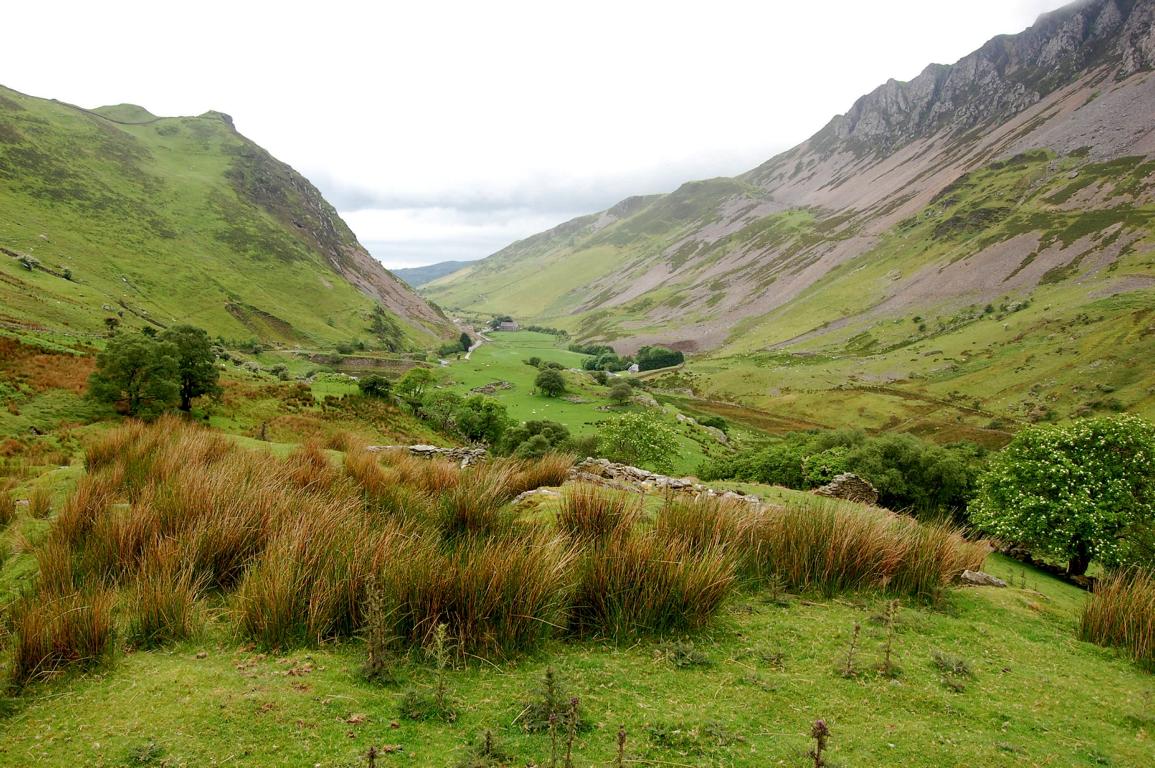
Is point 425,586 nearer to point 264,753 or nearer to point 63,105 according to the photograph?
point 264,753

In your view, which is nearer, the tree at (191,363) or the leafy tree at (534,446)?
the tree at (191,363)

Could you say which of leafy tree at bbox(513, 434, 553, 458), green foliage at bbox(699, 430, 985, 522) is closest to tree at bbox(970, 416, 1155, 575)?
green foliage at bbox(699, 430, 985, 522)

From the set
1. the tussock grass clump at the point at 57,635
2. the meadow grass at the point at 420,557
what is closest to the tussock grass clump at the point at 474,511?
the meadow grass at the point at 420,557

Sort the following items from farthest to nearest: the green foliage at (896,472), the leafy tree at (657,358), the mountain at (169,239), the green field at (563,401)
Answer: the leafy tree at (657,358), the mountain at (169,239), the green field at (563,401), the green foliage at (896,472)

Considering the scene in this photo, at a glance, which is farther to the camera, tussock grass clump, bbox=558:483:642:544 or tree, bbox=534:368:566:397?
tree, bbox=534:368:566:397

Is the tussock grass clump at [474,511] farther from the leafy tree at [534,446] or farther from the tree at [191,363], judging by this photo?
the tree at [191,363]

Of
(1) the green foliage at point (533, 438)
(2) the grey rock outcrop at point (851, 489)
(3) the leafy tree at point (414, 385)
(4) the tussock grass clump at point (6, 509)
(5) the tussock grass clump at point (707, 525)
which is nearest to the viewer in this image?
(5) the tussock grass clump at point (707, 525)

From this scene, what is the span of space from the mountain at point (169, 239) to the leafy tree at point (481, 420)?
31056 mm

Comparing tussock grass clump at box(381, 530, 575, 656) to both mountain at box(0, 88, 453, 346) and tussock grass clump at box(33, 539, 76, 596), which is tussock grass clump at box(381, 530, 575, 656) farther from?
mountain at box(0, 88, 453, 346)

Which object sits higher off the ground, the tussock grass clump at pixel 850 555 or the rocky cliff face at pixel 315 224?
the rocky cliff face at pixel 315 224

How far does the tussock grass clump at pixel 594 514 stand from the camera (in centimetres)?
773

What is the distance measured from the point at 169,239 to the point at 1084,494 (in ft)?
441

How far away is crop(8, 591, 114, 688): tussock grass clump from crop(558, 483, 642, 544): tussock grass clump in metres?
4.98

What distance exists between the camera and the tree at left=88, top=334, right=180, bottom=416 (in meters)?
24.0
